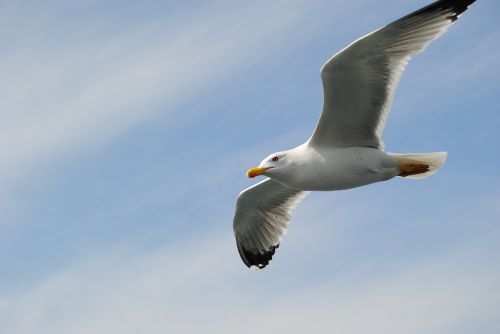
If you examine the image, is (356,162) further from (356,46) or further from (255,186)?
(255,186)

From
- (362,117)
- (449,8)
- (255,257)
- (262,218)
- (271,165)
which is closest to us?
(449,8)

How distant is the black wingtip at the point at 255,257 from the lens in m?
13.2

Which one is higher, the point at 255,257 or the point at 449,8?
the point at 449,8

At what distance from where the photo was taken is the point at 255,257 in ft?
43.3

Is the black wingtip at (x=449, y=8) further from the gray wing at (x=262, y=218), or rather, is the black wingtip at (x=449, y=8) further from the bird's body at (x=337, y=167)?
the gray wing at (x=262, y=218)

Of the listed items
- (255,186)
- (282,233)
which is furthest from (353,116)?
(282,233)

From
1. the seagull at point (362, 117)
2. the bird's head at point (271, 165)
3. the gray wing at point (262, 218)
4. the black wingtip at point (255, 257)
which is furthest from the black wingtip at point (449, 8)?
the black wingtip at point (255, 257)

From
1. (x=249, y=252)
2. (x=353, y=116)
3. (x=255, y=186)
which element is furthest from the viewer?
(x=249, y=252)

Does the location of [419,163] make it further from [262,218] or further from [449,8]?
[262,218]

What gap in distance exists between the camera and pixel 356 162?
10.2 meters

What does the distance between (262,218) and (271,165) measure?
103 inches

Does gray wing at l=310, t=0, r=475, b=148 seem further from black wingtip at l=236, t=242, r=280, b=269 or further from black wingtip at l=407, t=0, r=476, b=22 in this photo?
black wingtip at l=236, t=242, r=280, b=269

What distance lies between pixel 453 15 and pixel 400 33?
2.03 ft

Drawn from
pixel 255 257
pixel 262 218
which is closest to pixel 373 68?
pixel 262 218
